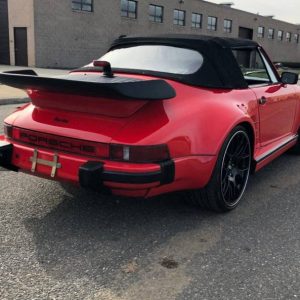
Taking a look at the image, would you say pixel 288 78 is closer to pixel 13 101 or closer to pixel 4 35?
pixel 13 101

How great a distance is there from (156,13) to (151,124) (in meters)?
35.1

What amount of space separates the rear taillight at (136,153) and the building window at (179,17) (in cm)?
3716

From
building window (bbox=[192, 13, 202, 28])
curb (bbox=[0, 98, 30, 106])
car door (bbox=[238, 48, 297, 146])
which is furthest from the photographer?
building window (bbox=[192, 13, 202, 28])

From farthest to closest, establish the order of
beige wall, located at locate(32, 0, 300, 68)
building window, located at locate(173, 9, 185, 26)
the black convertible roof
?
1. building window, located at locate(173, 9, 185, 26)
2. beige wall, located at locate(32, 0, 300, 68)
3. the black convertible roof

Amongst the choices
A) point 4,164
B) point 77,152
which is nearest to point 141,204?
point 77,152

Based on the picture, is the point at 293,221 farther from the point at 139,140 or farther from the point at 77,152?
the point at 77,152

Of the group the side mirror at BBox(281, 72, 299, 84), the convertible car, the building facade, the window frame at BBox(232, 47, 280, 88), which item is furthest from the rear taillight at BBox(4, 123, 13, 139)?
the building facade

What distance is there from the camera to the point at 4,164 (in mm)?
3357

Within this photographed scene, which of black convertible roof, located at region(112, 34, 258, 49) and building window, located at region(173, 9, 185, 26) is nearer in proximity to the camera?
black convertible roof, located at region(112, 34, 258, 49)

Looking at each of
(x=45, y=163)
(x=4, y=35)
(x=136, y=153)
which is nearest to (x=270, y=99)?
(x=136, y=153)

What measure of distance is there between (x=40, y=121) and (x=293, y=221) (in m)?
2.25

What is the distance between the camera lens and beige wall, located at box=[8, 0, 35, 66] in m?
26.5

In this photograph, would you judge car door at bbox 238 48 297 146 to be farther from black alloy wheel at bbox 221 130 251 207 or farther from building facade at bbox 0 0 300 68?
building facade at bbox 0 0 300 68

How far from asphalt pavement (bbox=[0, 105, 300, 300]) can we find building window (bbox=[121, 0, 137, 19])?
31.0 m
